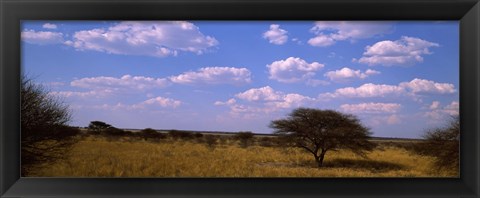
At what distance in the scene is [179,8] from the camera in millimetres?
1479

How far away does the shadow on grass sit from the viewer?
1737 millimetres

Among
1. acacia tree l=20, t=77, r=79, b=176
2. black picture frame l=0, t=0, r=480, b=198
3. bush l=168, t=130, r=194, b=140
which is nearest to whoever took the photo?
black picture frame l=0, t=0, r=480, b=198

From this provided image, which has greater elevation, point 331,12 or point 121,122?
point 331,12

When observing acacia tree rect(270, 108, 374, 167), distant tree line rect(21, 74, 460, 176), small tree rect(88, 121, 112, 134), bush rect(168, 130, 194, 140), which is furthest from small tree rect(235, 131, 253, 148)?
small tree rect(88, 121, 112, 134)

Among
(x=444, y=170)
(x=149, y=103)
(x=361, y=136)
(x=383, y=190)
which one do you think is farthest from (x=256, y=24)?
(x=444, y=170)

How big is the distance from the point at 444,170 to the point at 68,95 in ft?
5.37

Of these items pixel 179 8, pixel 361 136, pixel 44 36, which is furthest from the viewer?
pixel 361 136

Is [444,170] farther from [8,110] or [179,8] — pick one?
[8,110]

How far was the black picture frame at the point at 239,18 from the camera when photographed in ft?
4.80

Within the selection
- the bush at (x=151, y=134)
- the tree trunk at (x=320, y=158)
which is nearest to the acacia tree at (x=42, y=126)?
the bush at (x=151, y=134)

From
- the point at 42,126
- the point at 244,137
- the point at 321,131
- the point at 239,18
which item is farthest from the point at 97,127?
the point at 321,131

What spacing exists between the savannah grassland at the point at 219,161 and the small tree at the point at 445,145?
0.03 meters

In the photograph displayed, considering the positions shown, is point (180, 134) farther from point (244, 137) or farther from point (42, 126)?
point (42, 126)

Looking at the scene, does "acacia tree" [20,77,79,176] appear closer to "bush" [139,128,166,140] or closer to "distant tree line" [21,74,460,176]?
"distant tree line" [21,74,460,176]
